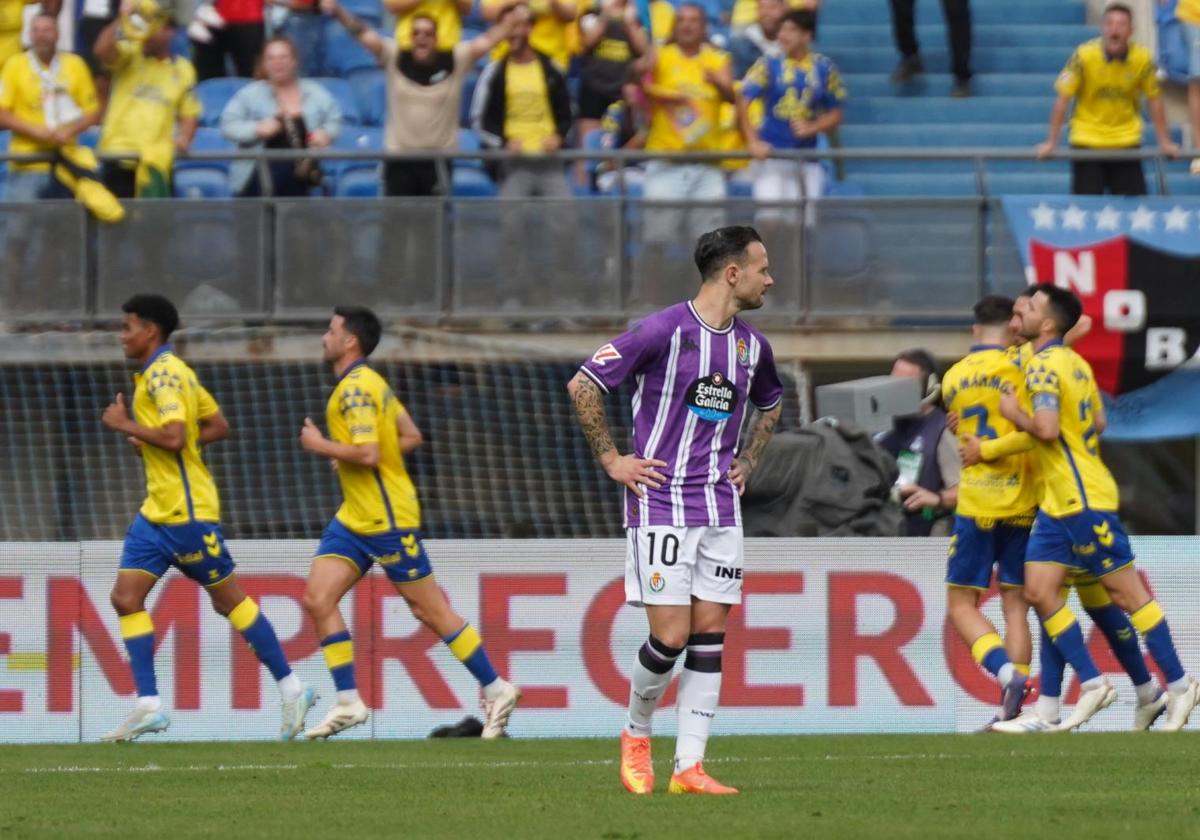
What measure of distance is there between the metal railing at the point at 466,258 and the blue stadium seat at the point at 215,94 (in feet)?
5.89

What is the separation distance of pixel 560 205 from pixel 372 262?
4.39 feet

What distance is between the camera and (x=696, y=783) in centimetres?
789

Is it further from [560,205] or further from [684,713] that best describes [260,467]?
[684,713]

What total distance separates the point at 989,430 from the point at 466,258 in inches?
195

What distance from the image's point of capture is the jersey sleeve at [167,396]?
1155 centimetres

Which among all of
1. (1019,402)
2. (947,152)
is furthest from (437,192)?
(1019,402)

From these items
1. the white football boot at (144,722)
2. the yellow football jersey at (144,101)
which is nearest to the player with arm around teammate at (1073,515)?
the white football boot at (144,722)

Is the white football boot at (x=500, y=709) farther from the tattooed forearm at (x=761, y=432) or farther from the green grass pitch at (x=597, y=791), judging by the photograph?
the tattooed forearm at (x=761, y=432)

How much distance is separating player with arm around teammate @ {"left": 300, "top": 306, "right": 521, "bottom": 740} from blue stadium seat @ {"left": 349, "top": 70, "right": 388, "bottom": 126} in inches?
224

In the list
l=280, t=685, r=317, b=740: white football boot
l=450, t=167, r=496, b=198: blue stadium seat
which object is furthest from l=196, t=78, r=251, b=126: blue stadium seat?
l=280, t=685, r=317, b=740: white football boot

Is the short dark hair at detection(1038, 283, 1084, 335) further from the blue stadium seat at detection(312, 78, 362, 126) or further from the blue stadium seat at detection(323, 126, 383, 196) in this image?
the blue stadium seat at detection(312, 78, 362, 126)

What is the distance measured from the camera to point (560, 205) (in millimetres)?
15500

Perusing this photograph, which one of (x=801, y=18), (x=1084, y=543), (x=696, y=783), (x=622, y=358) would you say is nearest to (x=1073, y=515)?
(x=1084, y=543)

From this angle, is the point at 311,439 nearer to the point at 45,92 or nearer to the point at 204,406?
Result: the point at 204,406
